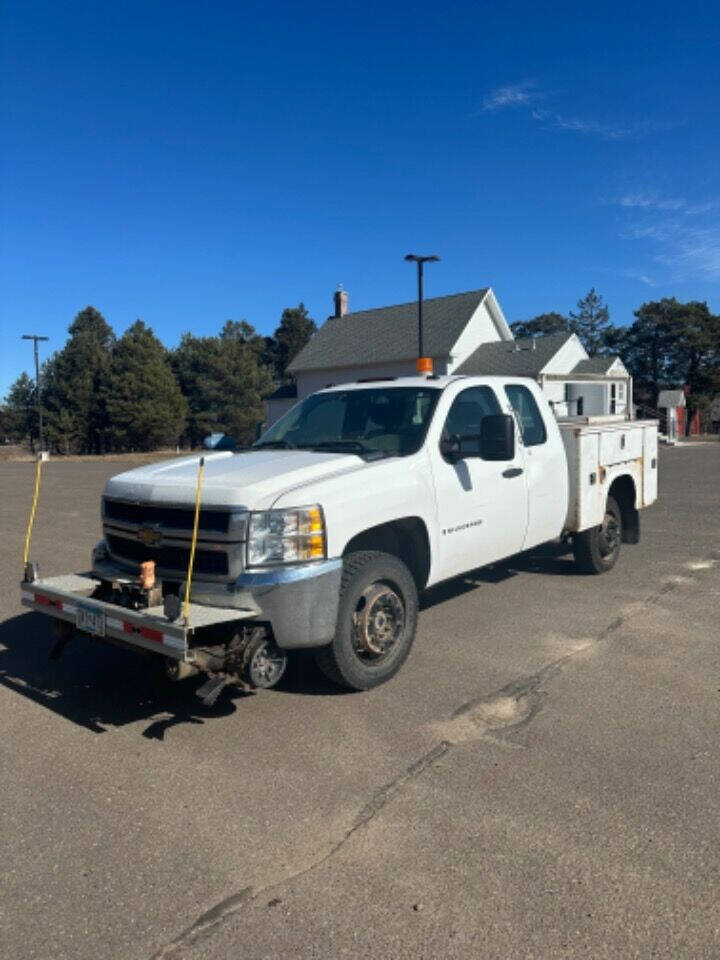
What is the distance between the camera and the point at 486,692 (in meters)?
4.62

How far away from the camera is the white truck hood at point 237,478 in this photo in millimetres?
4148

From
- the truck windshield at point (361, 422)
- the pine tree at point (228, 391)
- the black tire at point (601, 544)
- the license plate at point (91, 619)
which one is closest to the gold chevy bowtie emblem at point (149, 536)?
the license plate at point (91, 619)

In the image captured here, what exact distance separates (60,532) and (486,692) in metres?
8.69

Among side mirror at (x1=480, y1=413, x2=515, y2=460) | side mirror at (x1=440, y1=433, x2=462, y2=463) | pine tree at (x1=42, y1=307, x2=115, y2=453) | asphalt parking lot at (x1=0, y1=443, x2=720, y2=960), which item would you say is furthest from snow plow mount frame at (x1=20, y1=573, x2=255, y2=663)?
pine tree at (x1=42, y1=307, x2=115, y2=453)

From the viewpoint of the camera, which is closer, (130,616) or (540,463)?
(130,616)

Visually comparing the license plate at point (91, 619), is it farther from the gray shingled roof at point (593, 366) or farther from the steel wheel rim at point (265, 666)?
the gray shingled roof at point (593, 366)

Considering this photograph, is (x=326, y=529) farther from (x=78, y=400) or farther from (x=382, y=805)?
(x=78, y=400)

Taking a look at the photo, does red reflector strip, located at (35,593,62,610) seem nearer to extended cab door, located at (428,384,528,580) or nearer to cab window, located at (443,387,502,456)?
extended cab door, located at (428,384,528,580)

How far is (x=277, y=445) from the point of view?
573 cm

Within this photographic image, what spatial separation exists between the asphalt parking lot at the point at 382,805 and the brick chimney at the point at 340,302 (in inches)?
1696

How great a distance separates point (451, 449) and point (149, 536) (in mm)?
2211

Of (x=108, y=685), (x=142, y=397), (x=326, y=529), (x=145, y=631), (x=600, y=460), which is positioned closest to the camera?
(x=145, y=631)

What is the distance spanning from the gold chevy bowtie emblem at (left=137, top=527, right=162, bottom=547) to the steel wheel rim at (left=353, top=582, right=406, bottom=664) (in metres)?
1.25

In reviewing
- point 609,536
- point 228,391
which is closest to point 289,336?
point 228,391
